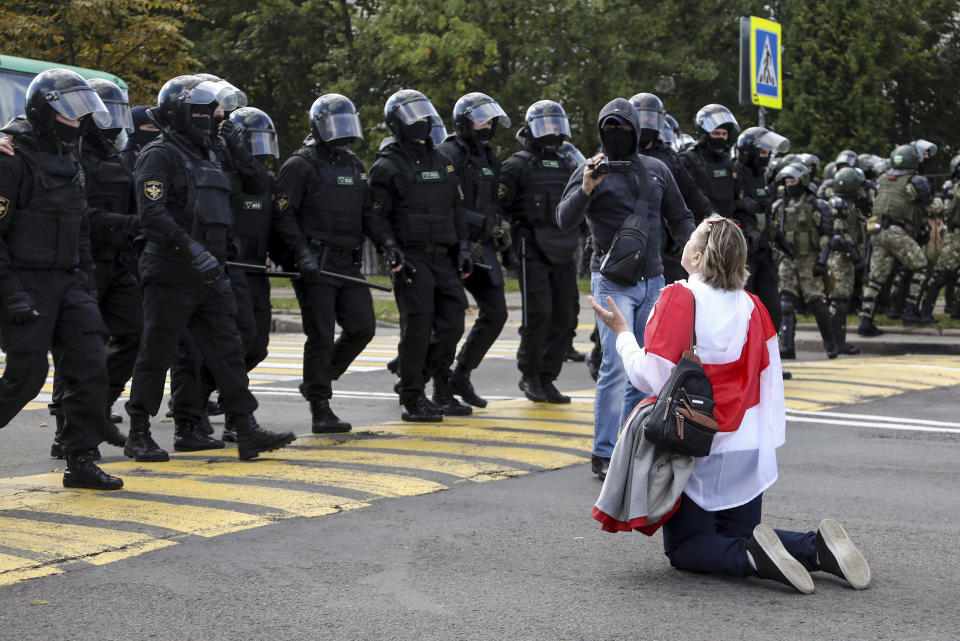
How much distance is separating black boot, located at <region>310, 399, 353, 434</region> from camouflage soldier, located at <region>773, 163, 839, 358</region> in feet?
19.9

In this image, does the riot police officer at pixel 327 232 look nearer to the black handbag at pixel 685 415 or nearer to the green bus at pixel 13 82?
the black handbag at pixel 685 415

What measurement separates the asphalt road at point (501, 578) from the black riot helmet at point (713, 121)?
12.8 feet

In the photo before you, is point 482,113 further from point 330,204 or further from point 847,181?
point 847,181

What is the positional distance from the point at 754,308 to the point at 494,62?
28.5 meters

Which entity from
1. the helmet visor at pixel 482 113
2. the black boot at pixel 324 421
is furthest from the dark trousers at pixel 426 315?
the helmet visor at pixel 482 113

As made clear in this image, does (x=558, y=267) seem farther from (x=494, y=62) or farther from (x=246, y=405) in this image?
(x=494, y=62)

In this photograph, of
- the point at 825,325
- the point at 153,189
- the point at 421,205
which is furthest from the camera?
the point at 825,325

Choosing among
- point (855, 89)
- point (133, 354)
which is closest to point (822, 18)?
point (855, 89)

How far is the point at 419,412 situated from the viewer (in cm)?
945

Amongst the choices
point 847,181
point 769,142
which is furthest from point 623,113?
point 847,181

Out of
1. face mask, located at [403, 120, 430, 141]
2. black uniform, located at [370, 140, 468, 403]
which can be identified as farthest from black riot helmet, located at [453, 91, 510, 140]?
face mask, located at [403, 120, 430, 141]

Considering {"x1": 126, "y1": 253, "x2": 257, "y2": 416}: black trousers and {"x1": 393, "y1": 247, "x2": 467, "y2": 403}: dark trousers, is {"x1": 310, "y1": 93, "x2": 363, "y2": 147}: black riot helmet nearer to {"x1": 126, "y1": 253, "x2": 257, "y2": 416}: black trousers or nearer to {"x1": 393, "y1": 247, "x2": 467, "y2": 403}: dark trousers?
{"x1": 393, "y1": 247, "x2": 467, "y2": 403}: dark trousers

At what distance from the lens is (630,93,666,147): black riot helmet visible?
9000 millimetres

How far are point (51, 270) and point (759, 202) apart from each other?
628 cm
